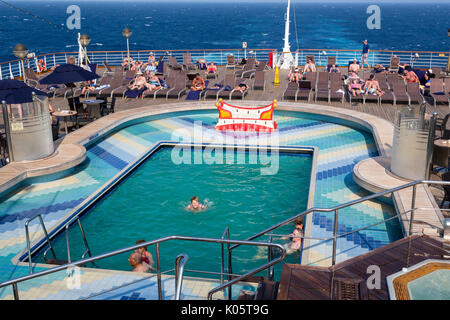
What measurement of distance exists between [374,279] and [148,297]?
7.85ft

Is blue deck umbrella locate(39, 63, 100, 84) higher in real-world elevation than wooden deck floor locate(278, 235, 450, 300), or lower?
higher

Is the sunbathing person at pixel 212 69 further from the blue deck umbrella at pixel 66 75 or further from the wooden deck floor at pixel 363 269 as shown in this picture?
the wooden deck floor at pixel 363 269

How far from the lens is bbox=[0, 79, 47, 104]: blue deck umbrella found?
9.44m

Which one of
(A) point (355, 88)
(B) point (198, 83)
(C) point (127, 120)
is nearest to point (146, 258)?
(C) point (127, 120)

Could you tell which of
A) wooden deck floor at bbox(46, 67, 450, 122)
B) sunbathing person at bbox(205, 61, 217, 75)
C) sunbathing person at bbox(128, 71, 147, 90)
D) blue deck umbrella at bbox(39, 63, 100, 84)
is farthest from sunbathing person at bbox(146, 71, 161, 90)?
blue deck umbrella at bbox(39, 63, 100, 84)

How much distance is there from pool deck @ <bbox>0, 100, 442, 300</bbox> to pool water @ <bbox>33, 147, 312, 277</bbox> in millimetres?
1332

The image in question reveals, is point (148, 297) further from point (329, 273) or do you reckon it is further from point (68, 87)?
point (68, 87)

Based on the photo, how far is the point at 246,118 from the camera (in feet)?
43.3

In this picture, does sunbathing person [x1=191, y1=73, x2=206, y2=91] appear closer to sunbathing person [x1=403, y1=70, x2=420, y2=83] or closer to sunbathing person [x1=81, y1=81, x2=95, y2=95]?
sunbathing person [x1=81, y1=81, x2=95, y2=95]

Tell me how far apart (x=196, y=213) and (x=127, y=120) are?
5815mm

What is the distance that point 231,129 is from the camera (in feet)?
43.9

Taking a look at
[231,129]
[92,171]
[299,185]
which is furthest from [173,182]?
[231,129]

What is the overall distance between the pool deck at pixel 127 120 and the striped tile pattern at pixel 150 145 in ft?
0.89

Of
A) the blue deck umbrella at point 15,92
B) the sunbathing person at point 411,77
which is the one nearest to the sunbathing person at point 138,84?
the blue deck umbrella at point 15,92
